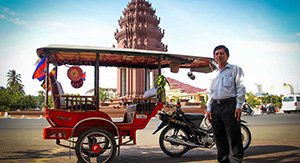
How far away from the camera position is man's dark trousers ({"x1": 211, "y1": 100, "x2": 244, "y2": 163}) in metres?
3.40

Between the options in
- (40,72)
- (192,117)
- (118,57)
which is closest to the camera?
(40,72)

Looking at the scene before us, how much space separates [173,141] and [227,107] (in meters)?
2.20

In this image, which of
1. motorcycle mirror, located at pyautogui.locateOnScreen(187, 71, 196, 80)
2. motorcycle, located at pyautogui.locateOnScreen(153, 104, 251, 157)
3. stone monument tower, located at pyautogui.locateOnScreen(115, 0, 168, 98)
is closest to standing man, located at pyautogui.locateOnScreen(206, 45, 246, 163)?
motorcycle, located at pyautogui.locateOnScreen(153, 104, 251, 157)

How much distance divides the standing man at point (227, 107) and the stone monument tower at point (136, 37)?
21004 mm

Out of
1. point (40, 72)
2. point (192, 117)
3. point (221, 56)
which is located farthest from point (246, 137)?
point (40, 72)

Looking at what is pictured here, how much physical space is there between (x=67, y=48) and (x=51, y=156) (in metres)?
2.50

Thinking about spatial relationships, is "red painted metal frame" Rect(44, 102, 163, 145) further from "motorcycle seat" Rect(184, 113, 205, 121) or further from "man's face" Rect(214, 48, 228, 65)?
"man's face" Rect(214, 48, 228, 65)

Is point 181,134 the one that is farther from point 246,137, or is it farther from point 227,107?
point 227,107

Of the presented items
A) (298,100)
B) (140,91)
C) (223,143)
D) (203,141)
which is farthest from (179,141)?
(298,100)

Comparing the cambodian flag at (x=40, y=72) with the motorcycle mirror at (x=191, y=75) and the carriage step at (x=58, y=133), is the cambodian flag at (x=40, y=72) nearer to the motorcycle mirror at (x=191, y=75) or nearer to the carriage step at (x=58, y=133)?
the carriage step at (x=58, y=133)

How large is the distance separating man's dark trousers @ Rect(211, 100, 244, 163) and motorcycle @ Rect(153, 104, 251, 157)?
5.76ft

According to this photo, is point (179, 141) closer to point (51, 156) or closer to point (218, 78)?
point (218, 78)

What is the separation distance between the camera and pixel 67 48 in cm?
484

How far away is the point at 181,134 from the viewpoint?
5.70 metres
